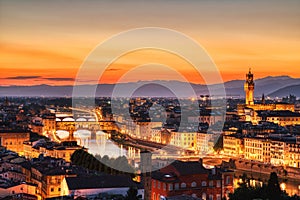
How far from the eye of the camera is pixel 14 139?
1802cm

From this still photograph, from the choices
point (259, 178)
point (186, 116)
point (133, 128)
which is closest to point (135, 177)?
point (259, 178)

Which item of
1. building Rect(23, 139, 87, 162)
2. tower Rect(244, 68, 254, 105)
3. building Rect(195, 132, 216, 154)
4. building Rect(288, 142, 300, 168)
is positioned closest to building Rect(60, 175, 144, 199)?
building Rect(23, 139, 87, 162)

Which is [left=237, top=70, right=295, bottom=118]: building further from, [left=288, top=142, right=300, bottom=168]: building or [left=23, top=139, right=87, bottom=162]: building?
[left=23, top=139, right=87, bottom=162]: building

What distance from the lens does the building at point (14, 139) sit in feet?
57.8

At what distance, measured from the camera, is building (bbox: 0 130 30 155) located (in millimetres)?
17619

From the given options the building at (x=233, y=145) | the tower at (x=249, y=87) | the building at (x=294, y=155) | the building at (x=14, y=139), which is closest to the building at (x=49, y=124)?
the building at (x=14, y=139)

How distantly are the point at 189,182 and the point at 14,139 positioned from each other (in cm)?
1095

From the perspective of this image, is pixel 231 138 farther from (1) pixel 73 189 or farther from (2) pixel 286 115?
(1) pixel 73 189

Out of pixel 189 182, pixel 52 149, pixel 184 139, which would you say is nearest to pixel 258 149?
pixel 184 139

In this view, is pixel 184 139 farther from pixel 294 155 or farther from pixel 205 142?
pixel 294 155

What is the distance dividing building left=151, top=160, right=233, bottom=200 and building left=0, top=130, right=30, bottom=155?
9.97m

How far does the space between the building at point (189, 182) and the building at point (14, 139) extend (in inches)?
392

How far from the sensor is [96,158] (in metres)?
11.3

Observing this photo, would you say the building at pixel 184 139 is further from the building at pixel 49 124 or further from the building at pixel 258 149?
the building at pixel 49 124
